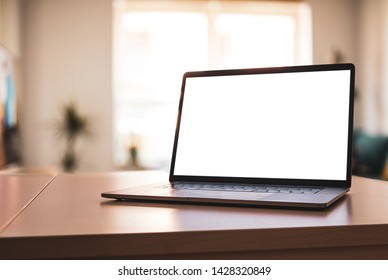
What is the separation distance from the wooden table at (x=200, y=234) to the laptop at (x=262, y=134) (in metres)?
0.12

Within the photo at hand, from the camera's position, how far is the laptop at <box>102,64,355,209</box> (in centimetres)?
73

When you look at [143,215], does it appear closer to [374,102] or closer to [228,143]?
[228,143]

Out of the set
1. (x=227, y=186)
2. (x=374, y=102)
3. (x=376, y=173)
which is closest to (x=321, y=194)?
(x=227, y=186)

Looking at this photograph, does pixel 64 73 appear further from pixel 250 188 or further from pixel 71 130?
pixel 250 188

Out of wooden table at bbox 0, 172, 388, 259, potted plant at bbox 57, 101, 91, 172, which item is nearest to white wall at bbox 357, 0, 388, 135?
potted plant at bbox 57, 101, 91, 172

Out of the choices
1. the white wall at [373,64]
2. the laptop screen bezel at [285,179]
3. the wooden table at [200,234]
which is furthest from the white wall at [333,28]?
the wooden table at [200,234]

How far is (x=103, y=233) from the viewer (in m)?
0.44

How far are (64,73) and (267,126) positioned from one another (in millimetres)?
4368

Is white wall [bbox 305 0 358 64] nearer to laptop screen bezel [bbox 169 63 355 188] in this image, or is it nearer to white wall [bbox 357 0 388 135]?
white wall [bbox 357 0 388 135]

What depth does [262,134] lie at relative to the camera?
0.81 metres

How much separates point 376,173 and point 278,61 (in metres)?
1.76

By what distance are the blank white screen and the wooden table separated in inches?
8.0

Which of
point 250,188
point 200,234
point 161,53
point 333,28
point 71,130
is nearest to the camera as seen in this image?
point 200,234

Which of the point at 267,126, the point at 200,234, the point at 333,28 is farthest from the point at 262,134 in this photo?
the point at 333,28
